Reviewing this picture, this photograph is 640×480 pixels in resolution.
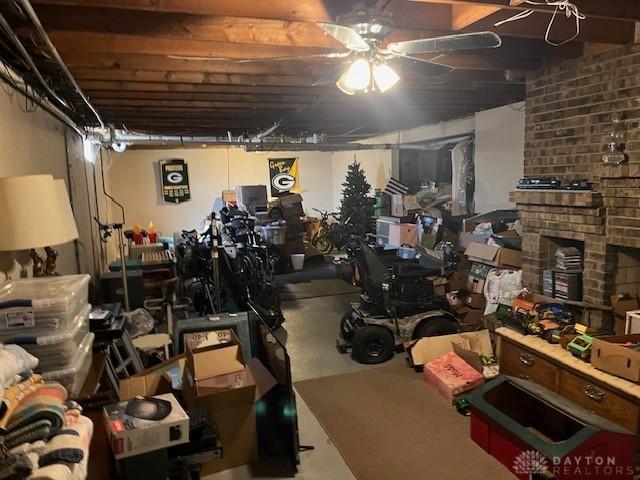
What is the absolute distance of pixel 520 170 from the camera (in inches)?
205

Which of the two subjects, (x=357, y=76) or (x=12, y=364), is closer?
(x=12, y=364)

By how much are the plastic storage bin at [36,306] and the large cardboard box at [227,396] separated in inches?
30.6

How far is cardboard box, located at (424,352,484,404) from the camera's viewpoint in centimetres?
333

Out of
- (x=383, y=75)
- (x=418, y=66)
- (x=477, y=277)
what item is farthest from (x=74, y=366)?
(x=477, y=277)

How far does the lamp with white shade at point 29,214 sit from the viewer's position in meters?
1.98

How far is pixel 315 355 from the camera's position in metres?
4.30

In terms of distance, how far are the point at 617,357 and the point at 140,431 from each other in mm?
2423

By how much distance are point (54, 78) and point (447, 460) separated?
3751 mm

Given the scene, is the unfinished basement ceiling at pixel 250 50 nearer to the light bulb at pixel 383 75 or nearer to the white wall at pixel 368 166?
the light bulb at pixel 383 75

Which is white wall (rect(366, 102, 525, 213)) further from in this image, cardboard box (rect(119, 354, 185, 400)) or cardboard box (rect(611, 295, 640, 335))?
cardboard box (rect(119, 354, 185, 400))

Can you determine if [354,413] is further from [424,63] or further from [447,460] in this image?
[424,63]

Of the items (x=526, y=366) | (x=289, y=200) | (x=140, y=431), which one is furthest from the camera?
(x=289, y=200)

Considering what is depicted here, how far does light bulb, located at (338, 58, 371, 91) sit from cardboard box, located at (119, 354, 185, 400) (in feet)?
6.48

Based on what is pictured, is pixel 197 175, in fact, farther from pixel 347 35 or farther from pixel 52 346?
pixel 347 35
